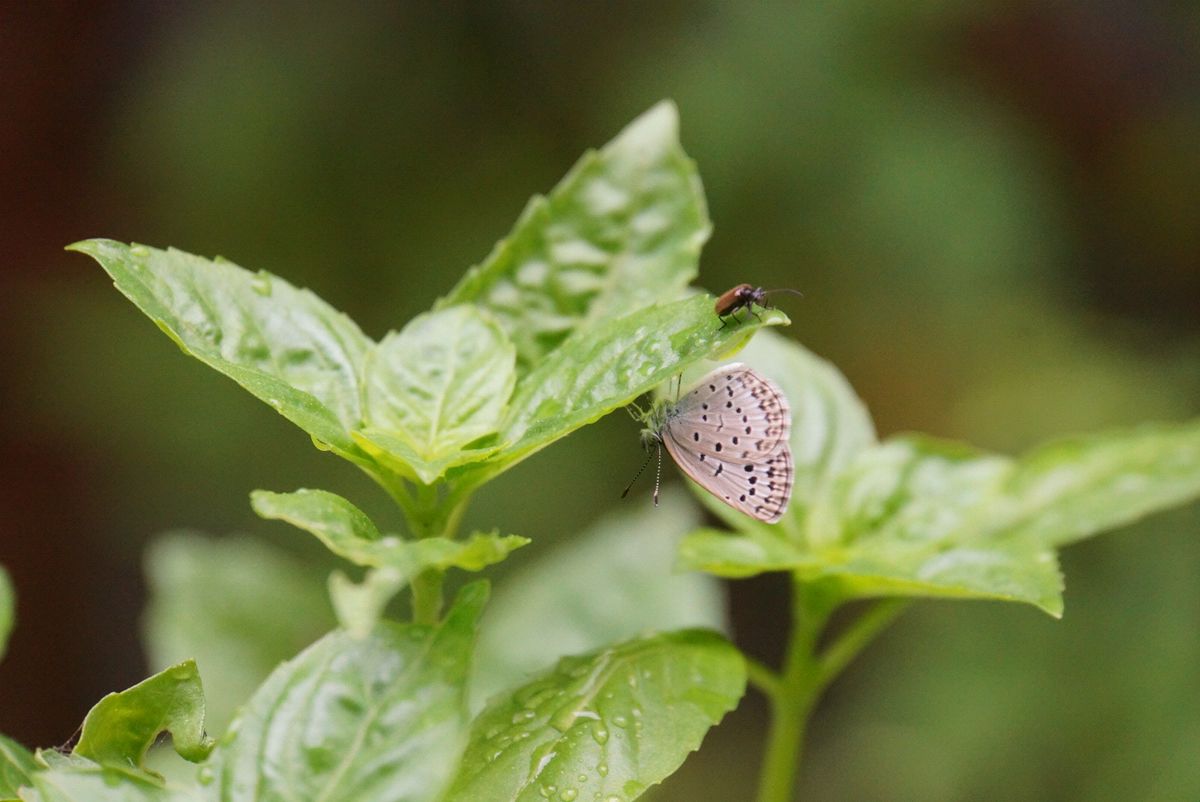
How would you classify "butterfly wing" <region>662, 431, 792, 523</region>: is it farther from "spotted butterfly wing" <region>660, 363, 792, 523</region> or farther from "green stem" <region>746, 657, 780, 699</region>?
"green stem" <region>746, 657, 780, 699</region>

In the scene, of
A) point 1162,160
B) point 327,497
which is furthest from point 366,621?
point 1162,160

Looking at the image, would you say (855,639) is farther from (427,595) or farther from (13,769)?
(13,769)

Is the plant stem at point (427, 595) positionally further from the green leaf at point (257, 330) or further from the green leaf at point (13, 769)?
the green leaf at point (13, 769)

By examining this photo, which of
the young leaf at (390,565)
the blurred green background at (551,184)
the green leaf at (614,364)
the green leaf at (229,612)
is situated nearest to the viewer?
the young leaf at (390,565)

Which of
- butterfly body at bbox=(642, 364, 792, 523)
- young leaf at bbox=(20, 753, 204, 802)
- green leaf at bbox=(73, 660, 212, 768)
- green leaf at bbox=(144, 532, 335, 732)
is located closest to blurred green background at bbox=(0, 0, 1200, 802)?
green leaf at bbox=(144, 532, 335, 732)

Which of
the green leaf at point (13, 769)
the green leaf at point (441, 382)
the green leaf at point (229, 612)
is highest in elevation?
the green leaf at point (441, 382)

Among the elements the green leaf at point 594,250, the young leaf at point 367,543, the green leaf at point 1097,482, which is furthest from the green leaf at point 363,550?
the green leaf at point 1097,482

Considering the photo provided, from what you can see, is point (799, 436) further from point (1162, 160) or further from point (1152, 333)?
point (1162, 160)
